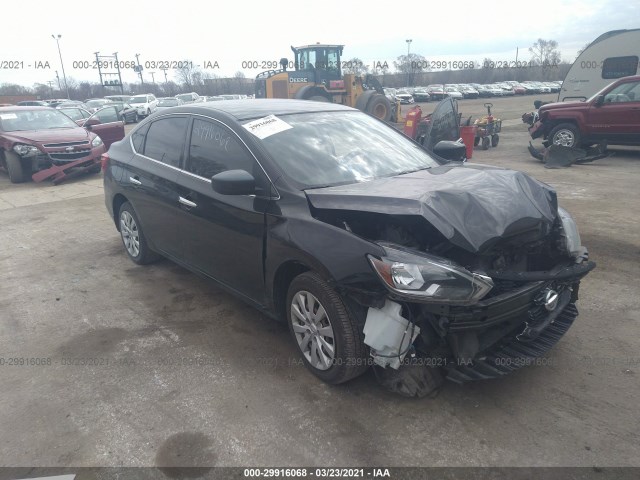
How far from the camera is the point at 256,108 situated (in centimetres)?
408

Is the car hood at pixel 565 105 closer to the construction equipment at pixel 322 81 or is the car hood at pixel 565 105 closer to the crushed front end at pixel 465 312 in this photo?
the construction equipment at pixel 322 81

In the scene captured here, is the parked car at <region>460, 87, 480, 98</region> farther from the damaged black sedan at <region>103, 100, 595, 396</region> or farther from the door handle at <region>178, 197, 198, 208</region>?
Result: the door handle at <region>178, 197, 198, 208</region>

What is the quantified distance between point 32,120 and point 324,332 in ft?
37.4

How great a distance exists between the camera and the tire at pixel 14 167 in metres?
10.7

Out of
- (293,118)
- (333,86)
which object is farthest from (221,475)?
(333,86)

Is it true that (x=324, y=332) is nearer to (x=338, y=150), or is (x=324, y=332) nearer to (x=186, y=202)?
(x=338, y=150)

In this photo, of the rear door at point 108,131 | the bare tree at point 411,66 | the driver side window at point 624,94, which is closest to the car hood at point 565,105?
the driver side window at point 624,94

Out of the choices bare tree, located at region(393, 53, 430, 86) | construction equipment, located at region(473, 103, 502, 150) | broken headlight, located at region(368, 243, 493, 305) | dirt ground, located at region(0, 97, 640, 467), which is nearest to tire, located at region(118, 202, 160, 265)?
dirt ground, located at region(0, 97, 640, 467)

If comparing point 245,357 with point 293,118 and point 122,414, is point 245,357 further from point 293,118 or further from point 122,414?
point 293,118

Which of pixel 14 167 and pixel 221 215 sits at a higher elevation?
pixel 221 215

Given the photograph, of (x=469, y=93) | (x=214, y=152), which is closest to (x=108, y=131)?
(x=214, y=152)

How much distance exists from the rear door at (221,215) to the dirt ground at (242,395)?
0.50 metres

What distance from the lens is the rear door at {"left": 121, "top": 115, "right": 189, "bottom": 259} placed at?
428 cm

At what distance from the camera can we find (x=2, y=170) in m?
11.8
